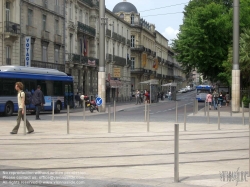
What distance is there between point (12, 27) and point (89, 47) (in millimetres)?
23120

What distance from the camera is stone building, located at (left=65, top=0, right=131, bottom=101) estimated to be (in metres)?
57.9

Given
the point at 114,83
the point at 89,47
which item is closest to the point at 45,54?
the point at 89,47

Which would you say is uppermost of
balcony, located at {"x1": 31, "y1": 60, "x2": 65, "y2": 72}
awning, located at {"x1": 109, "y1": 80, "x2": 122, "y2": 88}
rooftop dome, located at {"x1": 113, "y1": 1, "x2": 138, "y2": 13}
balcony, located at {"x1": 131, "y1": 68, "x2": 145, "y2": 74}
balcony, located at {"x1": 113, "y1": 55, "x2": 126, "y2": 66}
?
rooftop dome, located at {"x1": 113, "y1": 1, "x2": 138, "y2": 13}

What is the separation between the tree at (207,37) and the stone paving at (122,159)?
30.0 metres

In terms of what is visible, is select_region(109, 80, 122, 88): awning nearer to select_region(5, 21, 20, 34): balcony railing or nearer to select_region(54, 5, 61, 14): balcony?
select_region(54, 5, 61, 14): balcony

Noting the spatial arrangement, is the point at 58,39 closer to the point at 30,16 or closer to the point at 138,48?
the point at 30,16

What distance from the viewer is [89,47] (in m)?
65.4

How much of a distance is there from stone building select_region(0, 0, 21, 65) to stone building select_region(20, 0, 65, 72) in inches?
39.4

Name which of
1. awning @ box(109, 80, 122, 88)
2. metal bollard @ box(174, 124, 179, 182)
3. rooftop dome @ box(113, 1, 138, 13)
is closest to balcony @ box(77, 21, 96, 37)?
awning @ box(109, 80, 122, 88)

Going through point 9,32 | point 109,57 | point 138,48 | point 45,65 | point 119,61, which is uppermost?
point 138,48

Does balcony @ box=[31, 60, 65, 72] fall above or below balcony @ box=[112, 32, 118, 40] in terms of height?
below

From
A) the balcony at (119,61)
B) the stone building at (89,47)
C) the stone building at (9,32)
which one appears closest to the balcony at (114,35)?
the stone building at (89,47)

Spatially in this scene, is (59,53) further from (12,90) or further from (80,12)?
(12,90)

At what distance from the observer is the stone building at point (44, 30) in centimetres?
4600
